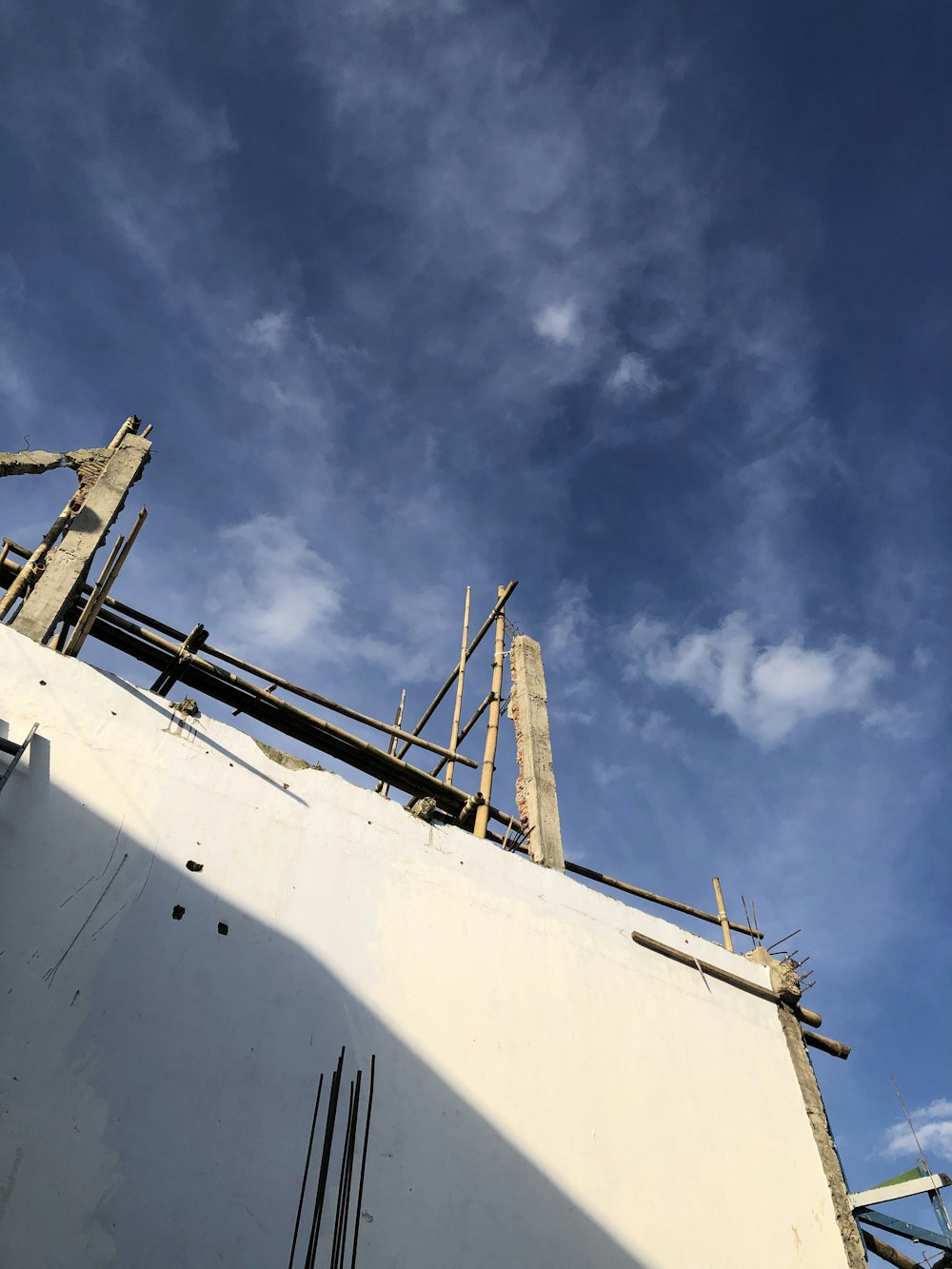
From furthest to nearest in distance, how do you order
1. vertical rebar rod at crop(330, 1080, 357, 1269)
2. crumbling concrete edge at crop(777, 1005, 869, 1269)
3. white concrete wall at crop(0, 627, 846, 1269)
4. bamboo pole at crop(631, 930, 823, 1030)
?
1. bamboo pole at crop(631, 930, 823, 1030)
2. crumbling concrete edge at crop(777, 1005, 869, 1269)
3. vertical rebar rod at crop(330, 1080, 357, 1269)
4. white concrete wall at crop(0, 627, 846, 1269)

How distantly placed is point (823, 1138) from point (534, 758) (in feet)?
19.0

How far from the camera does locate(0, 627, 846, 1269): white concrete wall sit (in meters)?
4.75

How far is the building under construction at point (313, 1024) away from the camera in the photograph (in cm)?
483

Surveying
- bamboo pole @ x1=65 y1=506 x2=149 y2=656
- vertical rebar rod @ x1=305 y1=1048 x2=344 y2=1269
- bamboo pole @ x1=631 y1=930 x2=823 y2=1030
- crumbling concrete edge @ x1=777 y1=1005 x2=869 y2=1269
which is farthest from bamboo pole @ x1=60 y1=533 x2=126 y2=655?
crumbling concrete edge @ x1=777 y1=1005 x2=869 y2=1269

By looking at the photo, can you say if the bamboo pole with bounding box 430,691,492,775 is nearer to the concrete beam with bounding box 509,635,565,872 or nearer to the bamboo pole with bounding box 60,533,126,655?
the concrete beam with bounding box 509,635,565,872

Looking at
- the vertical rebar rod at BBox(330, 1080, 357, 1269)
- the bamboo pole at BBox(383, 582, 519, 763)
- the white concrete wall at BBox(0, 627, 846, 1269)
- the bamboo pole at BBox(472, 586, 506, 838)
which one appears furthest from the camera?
the bamboo pole at BBox(383, 582, 519, 763)

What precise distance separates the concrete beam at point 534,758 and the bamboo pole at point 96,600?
20.0 feet

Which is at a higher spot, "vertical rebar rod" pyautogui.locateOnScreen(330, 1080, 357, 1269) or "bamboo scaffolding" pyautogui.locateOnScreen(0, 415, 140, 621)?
"bamboo scaffolding" pyautogui.locateOnScreen(0, 415, 140, 621)

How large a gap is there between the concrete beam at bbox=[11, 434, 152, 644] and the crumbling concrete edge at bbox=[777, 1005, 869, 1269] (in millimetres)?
10005

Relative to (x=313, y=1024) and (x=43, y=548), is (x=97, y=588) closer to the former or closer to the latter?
(x=43, y=548)

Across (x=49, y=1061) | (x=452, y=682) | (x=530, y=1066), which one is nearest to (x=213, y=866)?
(x=49, y=1061)

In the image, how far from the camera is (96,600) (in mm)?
7230

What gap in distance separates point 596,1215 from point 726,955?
427 cm

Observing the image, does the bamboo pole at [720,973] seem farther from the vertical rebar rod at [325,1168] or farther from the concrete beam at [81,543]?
the concrete beam at [81,543]
